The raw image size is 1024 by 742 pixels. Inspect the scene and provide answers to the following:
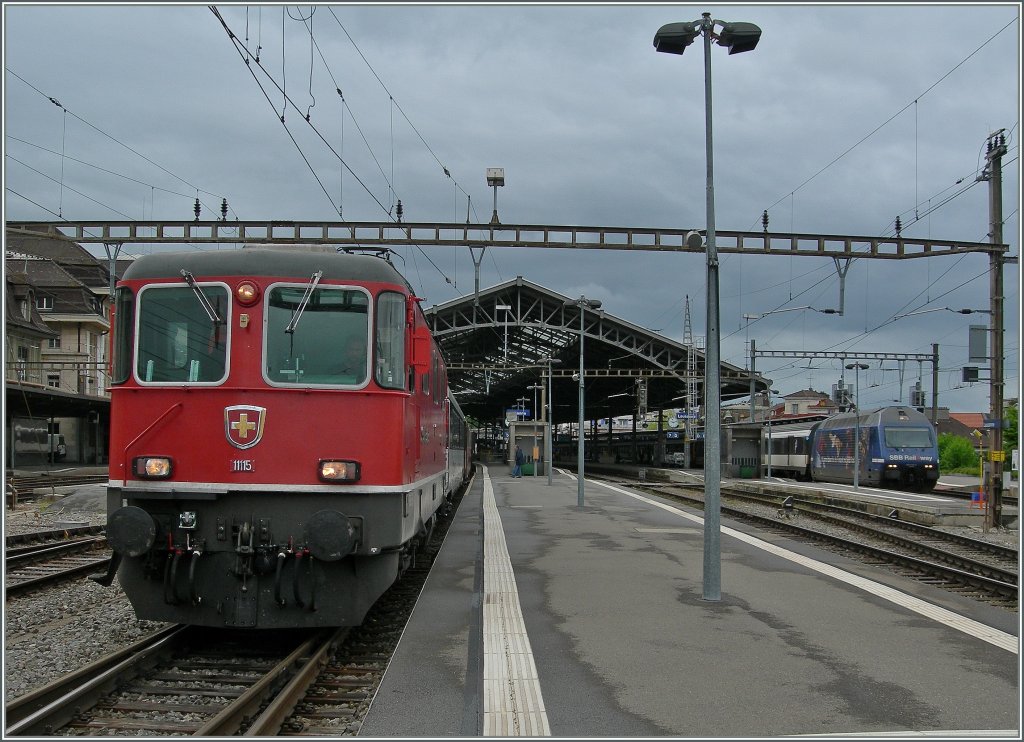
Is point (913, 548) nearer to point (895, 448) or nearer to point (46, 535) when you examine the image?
point (46, 535)

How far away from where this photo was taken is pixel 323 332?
7.36 metres

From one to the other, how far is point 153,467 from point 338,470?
1.49m

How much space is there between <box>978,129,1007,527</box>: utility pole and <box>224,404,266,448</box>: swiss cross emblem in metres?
16.6

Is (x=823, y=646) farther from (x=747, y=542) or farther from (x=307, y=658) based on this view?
(x=747, y=542)

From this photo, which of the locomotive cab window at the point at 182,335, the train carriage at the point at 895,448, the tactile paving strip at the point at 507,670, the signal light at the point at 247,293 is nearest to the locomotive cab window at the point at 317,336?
the signal light at the point at 247,293

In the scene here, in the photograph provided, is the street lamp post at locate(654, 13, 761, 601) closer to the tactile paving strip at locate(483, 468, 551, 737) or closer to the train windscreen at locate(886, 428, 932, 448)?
the tactile paving strip at locate(483, 468, 551, 737)

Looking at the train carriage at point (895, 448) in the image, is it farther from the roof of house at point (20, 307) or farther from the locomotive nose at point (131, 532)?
the roof of house at point (20, 307)

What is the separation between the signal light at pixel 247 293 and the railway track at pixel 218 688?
282 centimetres

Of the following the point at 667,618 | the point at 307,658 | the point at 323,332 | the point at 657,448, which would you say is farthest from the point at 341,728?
the point at 657,448

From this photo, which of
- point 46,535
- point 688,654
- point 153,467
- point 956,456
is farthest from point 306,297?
point 956,456

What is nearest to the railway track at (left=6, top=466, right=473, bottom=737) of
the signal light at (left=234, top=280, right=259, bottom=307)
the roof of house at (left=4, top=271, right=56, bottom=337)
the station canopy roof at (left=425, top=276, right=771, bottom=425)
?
the signal light at (left=234, top=280, right=259, bottom=307)

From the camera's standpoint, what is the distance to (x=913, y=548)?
15.7m

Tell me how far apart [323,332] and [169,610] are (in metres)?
2.54

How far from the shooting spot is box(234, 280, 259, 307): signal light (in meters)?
7.30
